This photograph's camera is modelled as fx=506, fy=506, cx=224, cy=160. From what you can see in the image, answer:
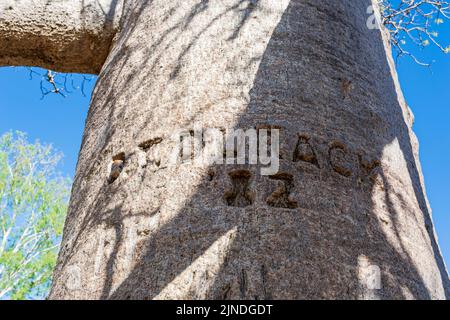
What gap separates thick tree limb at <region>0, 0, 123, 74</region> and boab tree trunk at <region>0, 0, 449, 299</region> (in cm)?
42

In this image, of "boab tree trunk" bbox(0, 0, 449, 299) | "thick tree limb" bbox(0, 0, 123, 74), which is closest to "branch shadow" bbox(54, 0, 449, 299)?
"boab tree trunk" bbox(0, 0, 449, 299)

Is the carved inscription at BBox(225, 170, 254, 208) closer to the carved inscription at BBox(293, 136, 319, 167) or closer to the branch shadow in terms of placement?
the branch shadow

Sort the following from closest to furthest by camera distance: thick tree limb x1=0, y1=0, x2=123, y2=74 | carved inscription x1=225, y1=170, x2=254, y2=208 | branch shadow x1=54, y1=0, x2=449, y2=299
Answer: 1. branch shadow x1=54, y1=0, x2=449, y2=299
2. carved inscription x1=225, y1=170, x2=254, y2=208
3. thick tree limb x1=0, y1=0, x2=123, y2=74

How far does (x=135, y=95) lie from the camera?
1729 millimetres

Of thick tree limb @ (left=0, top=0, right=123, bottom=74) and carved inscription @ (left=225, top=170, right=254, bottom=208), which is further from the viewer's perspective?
thick tree limb @ (left=0, top=0, right=123, bottom=74)

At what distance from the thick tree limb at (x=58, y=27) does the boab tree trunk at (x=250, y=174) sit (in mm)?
422

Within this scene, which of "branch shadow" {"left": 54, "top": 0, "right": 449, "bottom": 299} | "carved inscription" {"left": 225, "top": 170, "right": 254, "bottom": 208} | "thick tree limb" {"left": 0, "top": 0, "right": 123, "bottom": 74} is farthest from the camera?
"thick tree limb" {"left": 0, "top": 0, "right": 123, "bottom": 74}

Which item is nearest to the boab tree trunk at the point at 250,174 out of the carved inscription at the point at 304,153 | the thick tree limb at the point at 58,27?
the carved inscription at the point at 304,153

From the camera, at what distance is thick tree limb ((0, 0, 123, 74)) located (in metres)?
2.39

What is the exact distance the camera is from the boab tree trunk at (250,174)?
124 centimetres

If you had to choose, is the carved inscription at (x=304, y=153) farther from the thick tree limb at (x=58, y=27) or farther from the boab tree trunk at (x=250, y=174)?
the thick tree limb at (x=58, y=27)

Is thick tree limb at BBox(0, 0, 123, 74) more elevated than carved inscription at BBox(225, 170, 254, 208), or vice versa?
thick tree limb at BBox(0, 0, 123, 74)
